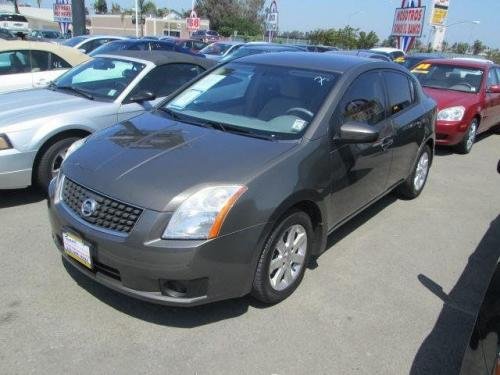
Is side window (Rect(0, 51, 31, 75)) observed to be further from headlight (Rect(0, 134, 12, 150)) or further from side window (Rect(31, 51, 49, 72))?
headlight (Rect(0, 134, 12, 150))

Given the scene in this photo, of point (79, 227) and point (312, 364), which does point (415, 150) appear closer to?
point (312, 364)

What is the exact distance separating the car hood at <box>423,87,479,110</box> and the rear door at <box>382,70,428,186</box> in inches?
124

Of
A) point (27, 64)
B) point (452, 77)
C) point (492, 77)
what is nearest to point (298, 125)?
point (27, 64)

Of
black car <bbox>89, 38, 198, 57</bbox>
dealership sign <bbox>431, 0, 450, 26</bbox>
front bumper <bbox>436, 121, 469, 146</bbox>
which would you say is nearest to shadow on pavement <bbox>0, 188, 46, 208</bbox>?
front bumper <bbox>436, 121, 469, 146</bbox>

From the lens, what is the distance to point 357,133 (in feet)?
11.7

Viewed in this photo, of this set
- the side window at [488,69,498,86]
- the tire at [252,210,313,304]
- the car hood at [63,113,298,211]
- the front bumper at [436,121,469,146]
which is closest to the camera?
the car hood at [63,113,298,211]

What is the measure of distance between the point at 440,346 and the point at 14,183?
13.4 ft

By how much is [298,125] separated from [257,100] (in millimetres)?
533

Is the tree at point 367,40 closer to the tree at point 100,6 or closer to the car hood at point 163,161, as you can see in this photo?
the car hood at point 163,161

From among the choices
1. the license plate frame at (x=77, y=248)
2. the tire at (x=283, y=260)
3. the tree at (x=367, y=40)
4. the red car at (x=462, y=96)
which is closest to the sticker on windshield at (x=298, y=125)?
the tire at (x=283, y=260)

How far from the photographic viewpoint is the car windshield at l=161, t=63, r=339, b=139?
3.64 metres

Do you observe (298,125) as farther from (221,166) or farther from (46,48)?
(46,48)

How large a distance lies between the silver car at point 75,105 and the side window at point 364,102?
211 centimetres

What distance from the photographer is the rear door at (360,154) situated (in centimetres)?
371
